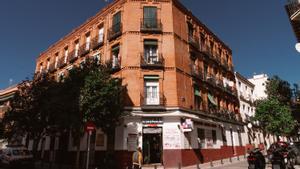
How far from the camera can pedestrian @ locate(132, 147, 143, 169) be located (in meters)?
16.3

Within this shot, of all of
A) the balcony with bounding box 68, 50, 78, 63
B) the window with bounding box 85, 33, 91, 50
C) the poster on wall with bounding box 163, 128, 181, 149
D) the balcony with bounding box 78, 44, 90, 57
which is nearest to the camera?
the poster on wall with bounding box 163, 128, 181, 149

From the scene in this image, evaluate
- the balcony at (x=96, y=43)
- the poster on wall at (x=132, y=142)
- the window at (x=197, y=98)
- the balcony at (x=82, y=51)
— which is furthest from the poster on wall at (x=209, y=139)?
the balcony at (x=82, y=51)

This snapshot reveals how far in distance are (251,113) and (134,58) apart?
78.0 feet

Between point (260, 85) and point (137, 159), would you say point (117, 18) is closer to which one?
point (137, 159)

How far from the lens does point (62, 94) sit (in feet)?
54.4

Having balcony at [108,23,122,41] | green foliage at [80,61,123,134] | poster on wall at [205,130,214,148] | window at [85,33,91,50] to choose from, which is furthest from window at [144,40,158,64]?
poster on wall at [205,130,214,148]

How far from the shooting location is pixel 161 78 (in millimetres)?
19375

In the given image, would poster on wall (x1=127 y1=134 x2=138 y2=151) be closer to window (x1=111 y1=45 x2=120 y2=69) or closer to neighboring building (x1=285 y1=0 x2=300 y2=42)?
window (x1=111 y1=45 x2=120 y2=69)

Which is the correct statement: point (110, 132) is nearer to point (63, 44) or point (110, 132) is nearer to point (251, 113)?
point (63, 44)

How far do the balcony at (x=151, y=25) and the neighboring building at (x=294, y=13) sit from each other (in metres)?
9.50

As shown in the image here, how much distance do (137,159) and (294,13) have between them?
1272 centimetres

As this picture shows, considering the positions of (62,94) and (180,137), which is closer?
(62,94)

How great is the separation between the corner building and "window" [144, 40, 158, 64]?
0.26 feet

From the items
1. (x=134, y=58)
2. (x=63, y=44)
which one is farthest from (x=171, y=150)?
(x=63, y=44)
